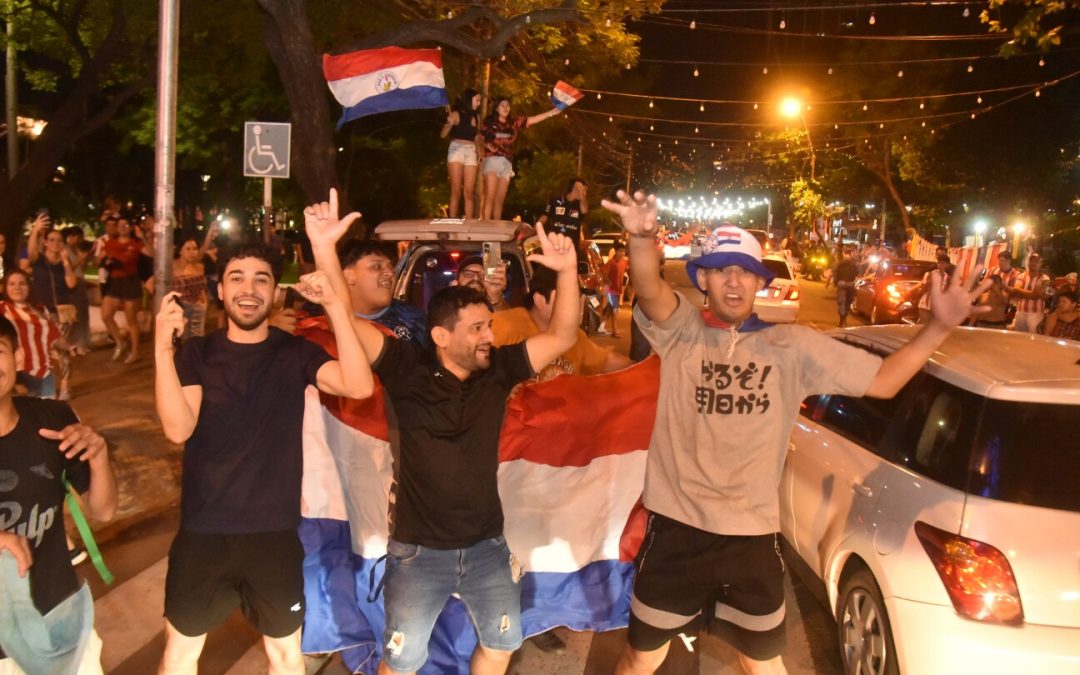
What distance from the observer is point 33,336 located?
7.26 meters

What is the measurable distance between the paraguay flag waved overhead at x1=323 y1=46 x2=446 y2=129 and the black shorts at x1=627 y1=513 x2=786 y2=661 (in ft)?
24.6

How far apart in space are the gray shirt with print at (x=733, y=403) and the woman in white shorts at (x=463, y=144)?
7.69 m

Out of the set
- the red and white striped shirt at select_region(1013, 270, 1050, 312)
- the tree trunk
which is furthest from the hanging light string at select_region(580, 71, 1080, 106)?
the red and white striped shirt at select_region(1013, 270, 1050, 312)

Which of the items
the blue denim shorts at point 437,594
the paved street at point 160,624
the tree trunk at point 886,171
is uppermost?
the tree trunk at point 886,171

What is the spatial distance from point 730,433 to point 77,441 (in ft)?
7.57

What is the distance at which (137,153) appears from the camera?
34.8 metres

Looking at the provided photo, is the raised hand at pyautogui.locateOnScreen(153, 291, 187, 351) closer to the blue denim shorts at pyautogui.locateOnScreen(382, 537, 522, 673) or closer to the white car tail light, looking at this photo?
the blue denim shorts at pyautogui.locateOnScreen(382, 537, 522, 673)

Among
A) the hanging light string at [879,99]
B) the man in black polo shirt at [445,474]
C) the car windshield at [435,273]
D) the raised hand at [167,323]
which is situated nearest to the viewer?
the raised hand at [167,323]

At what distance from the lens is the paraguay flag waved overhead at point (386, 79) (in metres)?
10.2

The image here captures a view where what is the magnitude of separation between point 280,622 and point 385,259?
232 centimetres

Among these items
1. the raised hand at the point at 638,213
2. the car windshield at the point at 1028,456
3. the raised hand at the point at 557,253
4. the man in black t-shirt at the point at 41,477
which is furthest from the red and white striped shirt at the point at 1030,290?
the man in black t-shirt at the point at 41,477

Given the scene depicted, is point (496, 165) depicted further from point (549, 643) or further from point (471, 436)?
point (471, 436)

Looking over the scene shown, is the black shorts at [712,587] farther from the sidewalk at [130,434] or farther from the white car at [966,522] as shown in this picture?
the sidewalk at [130,434]

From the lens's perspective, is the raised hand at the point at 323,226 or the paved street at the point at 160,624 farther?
the paved street at the point at 160,624
